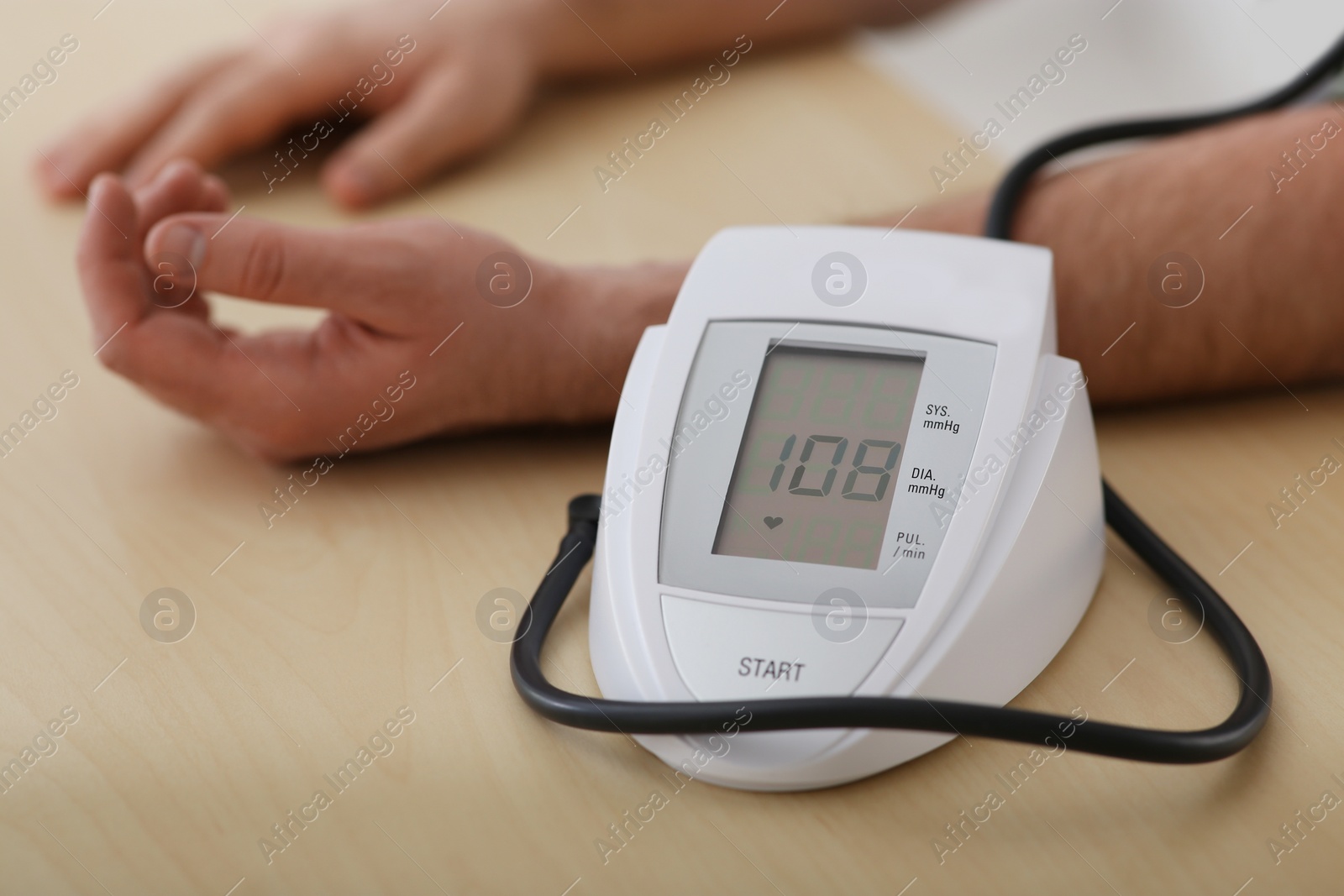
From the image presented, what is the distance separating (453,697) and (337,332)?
241 millimetres

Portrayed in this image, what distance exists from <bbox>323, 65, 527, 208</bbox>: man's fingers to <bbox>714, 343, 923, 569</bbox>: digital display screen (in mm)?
540

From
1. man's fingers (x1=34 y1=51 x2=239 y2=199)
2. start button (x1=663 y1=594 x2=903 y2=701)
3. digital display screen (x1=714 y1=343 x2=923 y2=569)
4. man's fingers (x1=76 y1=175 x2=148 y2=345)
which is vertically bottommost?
man's fingers (x1=34 y1=51 x2=239 y2=199)

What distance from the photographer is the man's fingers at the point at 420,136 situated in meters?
0.91

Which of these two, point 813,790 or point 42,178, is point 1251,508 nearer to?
point 813,790

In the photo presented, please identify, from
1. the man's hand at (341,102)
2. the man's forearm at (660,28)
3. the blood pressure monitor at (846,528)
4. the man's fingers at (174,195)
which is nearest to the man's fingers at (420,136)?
the man's hand at (341,102)

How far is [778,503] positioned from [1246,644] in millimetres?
201

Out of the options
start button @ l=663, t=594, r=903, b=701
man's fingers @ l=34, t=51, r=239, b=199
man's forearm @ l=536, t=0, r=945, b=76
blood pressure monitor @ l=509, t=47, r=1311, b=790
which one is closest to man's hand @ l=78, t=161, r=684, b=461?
blood pressure monitor @ l=509, t=47, r=1311, b=790

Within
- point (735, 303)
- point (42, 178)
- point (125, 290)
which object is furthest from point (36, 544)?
point (42, 178)

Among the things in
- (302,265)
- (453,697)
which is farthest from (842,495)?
(302,265)

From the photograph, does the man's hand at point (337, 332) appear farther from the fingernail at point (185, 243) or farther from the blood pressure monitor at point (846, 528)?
the blood pressure monitor at point (846, 528)

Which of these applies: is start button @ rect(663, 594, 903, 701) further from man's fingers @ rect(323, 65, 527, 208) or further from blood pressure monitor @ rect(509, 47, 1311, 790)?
man's fingers @ rect(323, 65, 527, 208)

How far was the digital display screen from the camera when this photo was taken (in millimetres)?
454

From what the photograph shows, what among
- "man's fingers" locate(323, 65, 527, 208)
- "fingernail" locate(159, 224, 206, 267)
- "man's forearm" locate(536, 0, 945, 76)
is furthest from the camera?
"man's forearm" locate(536, 0, 945, 76)

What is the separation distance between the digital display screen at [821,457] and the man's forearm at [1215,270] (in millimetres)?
220
